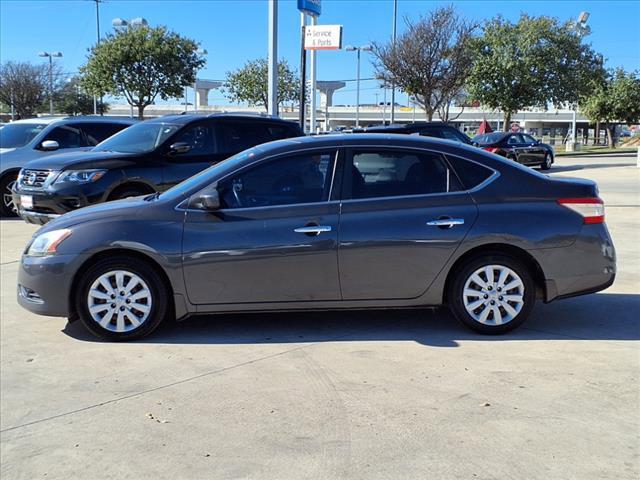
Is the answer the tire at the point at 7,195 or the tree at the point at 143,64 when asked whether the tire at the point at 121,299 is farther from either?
the tree at the point at 143,64

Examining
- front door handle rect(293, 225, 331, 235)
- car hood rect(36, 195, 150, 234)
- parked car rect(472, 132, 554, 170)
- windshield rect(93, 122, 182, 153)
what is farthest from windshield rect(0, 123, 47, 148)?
parked car rect(472, 132, 554, 170)

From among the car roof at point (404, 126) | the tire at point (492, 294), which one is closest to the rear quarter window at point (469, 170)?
the tire at point (492, 294)

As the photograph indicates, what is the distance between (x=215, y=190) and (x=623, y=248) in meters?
6.39

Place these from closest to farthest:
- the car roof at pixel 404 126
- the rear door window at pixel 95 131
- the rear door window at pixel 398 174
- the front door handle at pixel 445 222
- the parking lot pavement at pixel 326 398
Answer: the parking lot pavement at pixel 326 398 < the front door handle at pixel 445 222 < the rear door window at pixel 398 174 < the rear door window at pixel 95 131 < the car roof at pixel 404 126

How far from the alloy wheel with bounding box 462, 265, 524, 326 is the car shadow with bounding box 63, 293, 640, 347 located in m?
0.25

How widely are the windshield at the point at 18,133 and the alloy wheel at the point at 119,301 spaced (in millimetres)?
9215

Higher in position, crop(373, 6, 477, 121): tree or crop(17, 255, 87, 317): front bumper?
crop(373, 6, 477, 121): tree

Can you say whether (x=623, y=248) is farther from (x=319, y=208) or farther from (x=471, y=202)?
(x=319, y=208)

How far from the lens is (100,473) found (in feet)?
10.7

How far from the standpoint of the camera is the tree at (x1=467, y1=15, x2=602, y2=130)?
96.9 feet

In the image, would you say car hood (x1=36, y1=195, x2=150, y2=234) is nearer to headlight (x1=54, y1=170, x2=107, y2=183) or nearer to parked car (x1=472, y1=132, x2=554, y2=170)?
headlight (x1=54, y1=170, x2=107, y2=183)

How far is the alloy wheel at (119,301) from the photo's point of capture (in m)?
5.09

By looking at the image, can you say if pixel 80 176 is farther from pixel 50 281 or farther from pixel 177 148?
pixel 50 281

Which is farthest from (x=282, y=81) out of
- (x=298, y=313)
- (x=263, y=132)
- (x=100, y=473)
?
(x=100, y=473)
